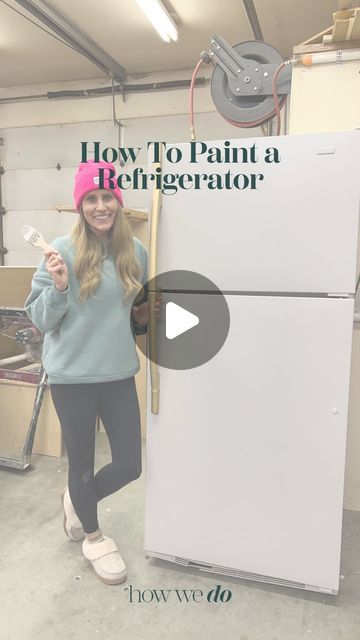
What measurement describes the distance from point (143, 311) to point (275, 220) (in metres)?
0.58

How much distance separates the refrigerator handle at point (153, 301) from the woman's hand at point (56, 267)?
0.31 meters

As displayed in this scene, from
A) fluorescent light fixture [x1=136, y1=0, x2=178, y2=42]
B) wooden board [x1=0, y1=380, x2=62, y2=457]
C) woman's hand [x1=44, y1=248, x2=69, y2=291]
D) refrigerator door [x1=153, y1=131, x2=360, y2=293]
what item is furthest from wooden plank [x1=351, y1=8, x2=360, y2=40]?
wooden board [x1=0, y1=380, x2=62, y2=457]

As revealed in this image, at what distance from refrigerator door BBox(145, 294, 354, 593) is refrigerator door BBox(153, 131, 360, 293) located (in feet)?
0.30

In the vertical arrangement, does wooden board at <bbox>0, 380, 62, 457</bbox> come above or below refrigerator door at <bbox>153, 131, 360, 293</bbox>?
below

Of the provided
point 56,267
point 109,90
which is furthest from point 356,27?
point 109,90

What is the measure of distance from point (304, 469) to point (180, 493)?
0.47 meters

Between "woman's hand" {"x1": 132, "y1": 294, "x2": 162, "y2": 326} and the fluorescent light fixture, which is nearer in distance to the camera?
"woman's hand" {"x1": 132, "y1": 294, "x2": 162, "y2": 326}

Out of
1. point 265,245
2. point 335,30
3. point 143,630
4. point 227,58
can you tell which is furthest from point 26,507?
point 335,30

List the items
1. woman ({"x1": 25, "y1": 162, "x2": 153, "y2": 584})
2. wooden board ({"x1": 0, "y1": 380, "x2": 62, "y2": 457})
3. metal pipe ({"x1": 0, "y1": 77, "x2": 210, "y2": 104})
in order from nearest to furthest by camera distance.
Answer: woman ({"x1": 25, "y1": 162, "x2": 153, "y2": 584})
wooden board ({"x1": 0, "y1": 380, "x2": 62, "y2": 457})
metal pipe ({"x1": 0, "y1": 77, "x2": 210, "y2": 104})

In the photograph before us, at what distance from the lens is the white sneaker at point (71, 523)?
1.90 m

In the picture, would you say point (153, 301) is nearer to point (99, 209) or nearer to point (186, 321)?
point (186, 321)

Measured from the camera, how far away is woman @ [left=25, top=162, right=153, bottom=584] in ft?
5.02

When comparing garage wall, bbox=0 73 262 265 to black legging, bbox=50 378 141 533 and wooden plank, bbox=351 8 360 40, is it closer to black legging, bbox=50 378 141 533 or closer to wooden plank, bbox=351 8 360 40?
wooden plank, bbox=351 8 360 40

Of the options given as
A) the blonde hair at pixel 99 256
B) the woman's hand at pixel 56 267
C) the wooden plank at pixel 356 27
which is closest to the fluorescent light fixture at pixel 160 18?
the wooden plank at pixel 356 27
